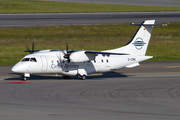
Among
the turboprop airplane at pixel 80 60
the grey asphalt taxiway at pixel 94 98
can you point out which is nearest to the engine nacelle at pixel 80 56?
the turboprop airplane at pixel 80 60

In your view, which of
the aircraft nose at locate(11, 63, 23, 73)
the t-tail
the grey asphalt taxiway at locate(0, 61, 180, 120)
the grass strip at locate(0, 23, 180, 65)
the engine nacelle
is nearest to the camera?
the grey asphalt taxiway at locate(0, 61, 180, 120)

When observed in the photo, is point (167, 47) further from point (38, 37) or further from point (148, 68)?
point (38, 37)

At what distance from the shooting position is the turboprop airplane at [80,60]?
25.5 metres

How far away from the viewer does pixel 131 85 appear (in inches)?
955

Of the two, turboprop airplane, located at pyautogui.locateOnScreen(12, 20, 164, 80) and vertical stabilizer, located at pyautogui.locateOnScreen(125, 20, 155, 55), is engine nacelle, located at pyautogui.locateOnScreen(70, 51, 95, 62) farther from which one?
vertical stabilizer, located at pyautogui.locateOnScreen(125, 20, 155, 55)

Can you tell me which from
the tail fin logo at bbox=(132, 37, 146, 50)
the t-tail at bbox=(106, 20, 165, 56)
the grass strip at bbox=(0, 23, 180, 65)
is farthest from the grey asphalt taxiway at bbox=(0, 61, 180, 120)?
the grass strip at bbox=(0, 23, 180, 65)

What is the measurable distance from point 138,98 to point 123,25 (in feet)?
133

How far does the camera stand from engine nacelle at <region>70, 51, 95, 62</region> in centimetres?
2600

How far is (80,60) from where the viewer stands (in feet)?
86.1

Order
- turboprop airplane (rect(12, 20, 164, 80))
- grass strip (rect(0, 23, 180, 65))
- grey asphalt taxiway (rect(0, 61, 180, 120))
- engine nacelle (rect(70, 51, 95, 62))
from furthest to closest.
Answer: grass strip (rect(0, 23, 180, 65)) < engine nacelle (rect(70, 51, 95, 62)) < turboprop airplane (rect(12, 20, 164, 80)) < grey asphalt taxiway (rect(0, 61, 180, 120))

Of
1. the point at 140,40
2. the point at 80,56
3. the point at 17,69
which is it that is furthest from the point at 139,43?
the point at 17,69

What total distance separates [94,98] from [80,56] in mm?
7333

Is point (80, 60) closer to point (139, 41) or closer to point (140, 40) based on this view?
point (139, 41)

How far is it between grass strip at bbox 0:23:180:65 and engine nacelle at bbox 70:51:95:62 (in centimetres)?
1801
